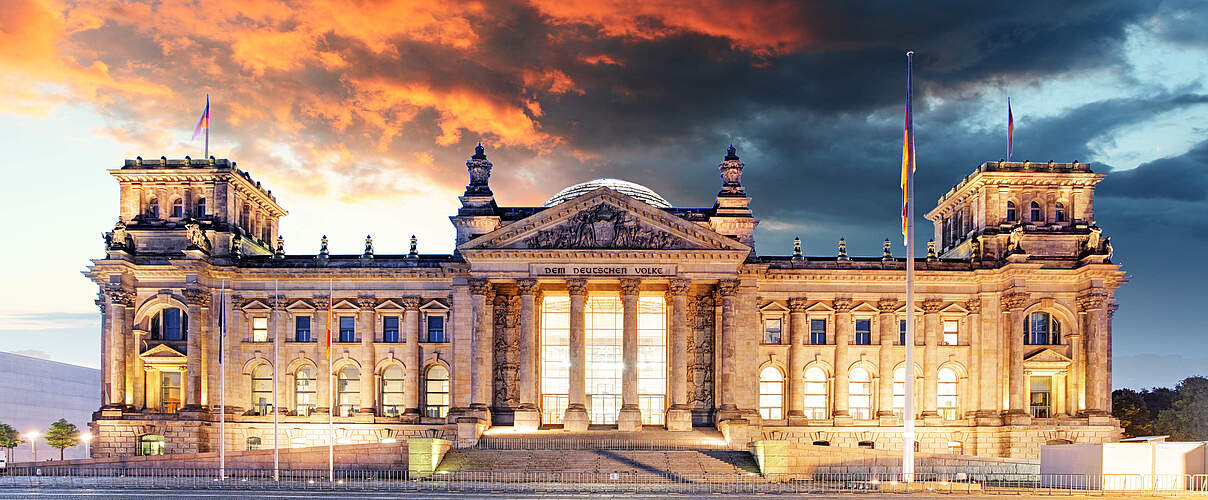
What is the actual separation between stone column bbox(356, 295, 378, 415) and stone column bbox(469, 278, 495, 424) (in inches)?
349

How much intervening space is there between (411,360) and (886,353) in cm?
3368

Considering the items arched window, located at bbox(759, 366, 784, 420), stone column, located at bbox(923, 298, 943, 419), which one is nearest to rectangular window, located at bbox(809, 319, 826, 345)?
arched window, located at bbox(759, 366, 784, 420)

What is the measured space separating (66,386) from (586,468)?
96.7 m

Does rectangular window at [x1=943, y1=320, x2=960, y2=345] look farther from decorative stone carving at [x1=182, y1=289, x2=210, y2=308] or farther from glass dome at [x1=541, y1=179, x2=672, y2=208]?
decorative stone carving at [x1=182, y1=289, x2=210, y2=308]

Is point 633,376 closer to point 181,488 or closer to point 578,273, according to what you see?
point 578,273

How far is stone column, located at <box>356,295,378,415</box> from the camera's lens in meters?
66.2

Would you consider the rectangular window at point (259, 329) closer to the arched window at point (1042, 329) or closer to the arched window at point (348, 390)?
the arched window at point (348, 390)

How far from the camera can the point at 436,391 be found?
67062 mm

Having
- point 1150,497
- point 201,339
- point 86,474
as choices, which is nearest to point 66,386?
point 201,339

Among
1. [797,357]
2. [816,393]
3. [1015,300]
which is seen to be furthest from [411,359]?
[1015,300]

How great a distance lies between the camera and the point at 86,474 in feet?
158

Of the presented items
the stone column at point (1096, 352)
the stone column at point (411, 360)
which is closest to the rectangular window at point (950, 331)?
the stone column at point (1096, 352)

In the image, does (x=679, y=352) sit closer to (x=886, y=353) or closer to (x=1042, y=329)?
(x=886, y=353)

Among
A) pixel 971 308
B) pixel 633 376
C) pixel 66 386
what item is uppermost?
pixel 971 308
